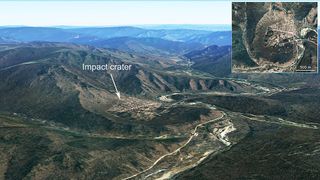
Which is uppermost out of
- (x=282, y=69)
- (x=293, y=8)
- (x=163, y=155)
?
(x=293, y=8)

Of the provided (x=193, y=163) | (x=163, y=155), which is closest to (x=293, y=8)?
(x=193, y=163)

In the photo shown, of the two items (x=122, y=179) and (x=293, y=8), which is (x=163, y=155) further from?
(x=293, y=8)

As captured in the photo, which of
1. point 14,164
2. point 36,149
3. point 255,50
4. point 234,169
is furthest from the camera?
point 36,149

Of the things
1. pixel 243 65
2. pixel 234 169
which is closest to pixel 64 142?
pixel 234 169

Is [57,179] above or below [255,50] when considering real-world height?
below

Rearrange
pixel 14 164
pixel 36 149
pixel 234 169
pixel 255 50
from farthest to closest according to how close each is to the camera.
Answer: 1. pixel 36 149
2. pixel 14 164
3. pixel 234 169
4. pixel 255 50

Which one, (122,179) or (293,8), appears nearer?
(293,8)
